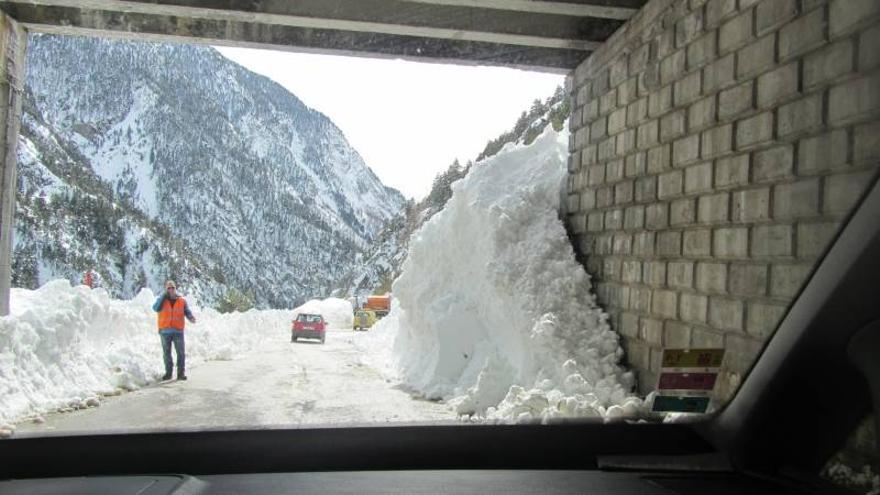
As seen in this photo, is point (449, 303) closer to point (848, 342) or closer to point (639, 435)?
point (639, 435)

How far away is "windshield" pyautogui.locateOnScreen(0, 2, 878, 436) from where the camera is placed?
5.56 m

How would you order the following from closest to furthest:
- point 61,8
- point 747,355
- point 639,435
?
1. point 639,435
2. point 747,355
3. point 61,8

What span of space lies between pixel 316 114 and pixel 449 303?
6842 millimetres

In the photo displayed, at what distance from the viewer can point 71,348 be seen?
1066cm

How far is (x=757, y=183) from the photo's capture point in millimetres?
5961

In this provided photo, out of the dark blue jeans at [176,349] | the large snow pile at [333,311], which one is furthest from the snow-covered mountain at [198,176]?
the large snow pile at [333,311]

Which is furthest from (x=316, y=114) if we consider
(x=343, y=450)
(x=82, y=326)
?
(x=82, y=326)

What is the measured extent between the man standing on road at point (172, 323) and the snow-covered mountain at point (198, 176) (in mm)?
3277

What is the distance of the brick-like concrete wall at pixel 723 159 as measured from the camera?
477 cm

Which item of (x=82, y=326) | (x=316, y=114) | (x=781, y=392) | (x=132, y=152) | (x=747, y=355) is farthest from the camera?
(x=82, y=326)

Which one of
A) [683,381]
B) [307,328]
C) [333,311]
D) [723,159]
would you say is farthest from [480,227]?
[333,311]

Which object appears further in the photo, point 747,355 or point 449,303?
point 449,303

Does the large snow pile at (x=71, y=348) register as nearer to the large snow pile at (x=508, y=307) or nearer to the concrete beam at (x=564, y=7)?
the large snow pile at (x=508, y=307)

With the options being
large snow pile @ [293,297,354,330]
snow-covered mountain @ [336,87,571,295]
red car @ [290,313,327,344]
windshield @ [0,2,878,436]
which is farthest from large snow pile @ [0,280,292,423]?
large snow pile @ [293,297,354,330]
